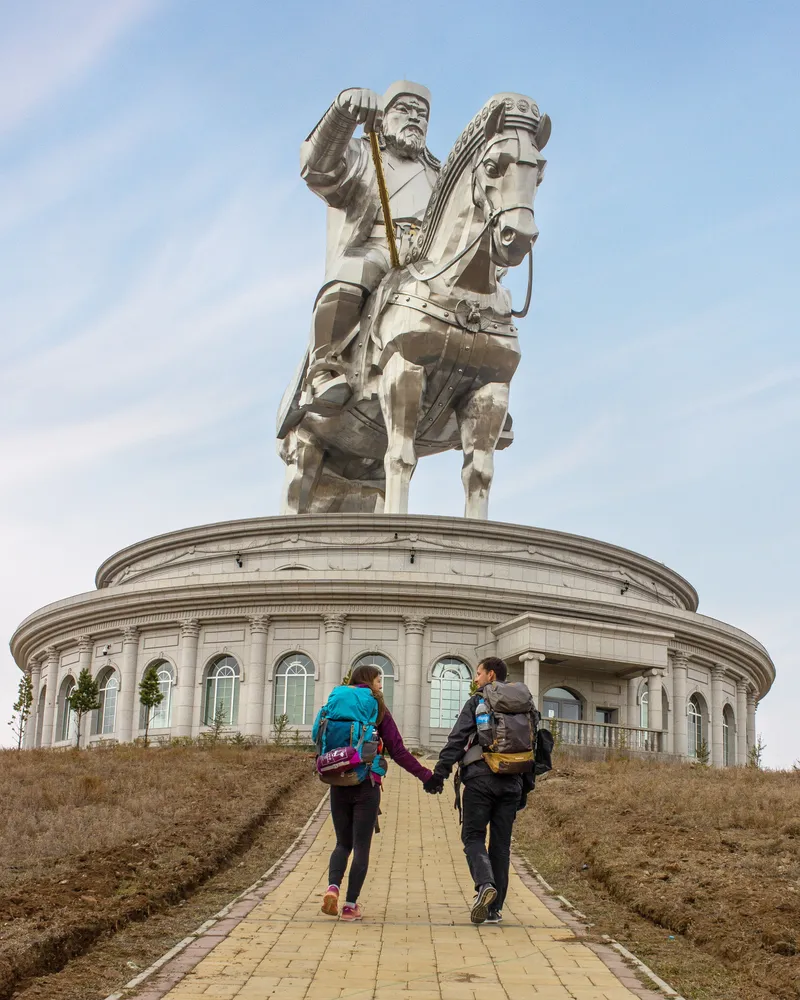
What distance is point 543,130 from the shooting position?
27219 millimetres

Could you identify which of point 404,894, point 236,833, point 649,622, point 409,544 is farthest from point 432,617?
point 404,894

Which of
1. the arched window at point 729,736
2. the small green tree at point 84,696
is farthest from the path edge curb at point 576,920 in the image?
the arched window at point 729,736

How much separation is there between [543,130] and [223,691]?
1509 cm

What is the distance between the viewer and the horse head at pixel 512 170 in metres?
26.8

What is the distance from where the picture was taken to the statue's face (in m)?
34.2

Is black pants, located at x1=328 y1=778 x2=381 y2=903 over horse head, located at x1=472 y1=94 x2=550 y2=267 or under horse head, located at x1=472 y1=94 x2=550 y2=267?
under

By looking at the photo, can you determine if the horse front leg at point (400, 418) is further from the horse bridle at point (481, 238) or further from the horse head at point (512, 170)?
the horse head at point (512, 170)

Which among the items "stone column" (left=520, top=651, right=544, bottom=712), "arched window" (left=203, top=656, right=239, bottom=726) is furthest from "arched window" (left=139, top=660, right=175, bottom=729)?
"stone column" (left=520, top=651, right=544, bottom=712)

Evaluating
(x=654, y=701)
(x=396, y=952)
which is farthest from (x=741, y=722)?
(x=396, y=952)

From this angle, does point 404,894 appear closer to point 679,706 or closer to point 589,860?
point 589,860

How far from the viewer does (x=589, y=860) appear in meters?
12.8

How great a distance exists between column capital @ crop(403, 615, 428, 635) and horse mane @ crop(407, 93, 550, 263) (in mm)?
9170

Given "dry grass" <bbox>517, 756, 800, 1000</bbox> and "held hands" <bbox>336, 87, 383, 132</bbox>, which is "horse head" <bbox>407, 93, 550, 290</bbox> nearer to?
"held hands" <bbox>336, 87, 383, 132</bbox>

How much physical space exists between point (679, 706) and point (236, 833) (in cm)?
1941
